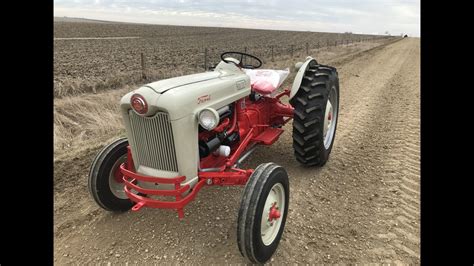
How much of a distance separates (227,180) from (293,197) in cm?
100

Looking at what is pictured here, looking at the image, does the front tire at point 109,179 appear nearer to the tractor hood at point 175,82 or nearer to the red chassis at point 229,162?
the red chassis at point 229,162

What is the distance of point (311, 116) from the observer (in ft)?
12.1

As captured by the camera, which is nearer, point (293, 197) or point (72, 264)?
point (72, 264)

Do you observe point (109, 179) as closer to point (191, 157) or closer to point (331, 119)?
point (191, 157)

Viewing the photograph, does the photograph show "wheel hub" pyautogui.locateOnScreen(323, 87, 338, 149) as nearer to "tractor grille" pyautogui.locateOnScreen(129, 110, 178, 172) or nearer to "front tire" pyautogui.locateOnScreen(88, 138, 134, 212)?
"tractor grille" pyautogui.locateOnScreen(129, 110, 178, 172)

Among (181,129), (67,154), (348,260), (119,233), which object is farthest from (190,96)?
(67,154)

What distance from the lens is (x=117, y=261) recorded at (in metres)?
2.62

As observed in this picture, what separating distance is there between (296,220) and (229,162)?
86 cm

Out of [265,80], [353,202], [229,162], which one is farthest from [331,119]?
[229,162]

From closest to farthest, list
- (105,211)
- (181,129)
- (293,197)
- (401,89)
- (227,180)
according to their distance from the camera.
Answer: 1. (181,129)
2. (227,180)
3. (105,211)
4. (293,197)
5. (401,89)

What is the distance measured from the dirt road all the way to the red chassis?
1.19 ft

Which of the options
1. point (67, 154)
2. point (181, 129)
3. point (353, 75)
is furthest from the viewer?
point (353, 75)

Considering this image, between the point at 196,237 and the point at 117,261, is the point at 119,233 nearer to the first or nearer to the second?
the point at 117,261

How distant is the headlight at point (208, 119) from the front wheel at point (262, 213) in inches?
19.4
